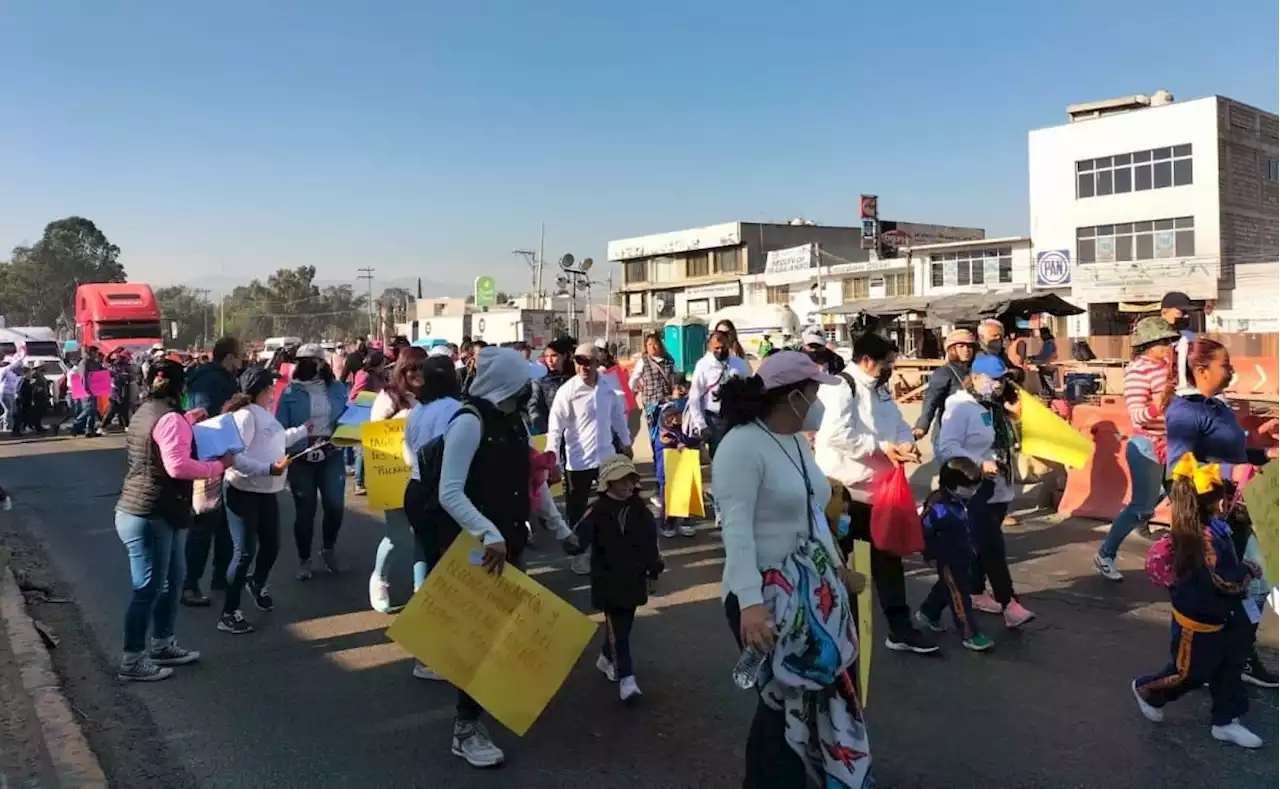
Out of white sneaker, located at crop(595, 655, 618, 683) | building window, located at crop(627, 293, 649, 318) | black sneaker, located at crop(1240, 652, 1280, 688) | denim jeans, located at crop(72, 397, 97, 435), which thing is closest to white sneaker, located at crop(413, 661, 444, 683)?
white sneaker, located at crop(595, 655, 618, 683)

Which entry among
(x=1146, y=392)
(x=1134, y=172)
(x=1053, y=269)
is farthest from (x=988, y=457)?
(x=1134, y=172)

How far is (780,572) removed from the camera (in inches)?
120

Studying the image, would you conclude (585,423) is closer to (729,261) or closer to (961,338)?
(961,338)

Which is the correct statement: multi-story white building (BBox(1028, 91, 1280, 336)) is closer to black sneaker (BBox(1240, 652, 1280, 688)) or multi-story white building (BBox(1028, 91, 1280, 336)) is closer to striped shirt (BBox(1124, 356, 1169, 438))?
striped shirt (BBox(1124, 356, 1169, 438))

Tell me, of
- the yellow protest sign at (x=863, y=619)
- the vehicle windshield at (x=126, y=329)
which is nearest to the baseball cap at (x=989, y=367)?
the yellow protest sign at (x=863, y=619)

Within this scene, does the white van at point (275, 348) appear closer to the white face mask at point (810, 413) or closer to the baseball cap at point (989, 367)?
the baseball cap at point (989, 367)

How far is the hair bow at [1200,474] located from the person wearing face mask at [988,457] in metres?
1.39

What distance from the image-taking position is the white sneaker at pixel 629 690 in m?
4.73

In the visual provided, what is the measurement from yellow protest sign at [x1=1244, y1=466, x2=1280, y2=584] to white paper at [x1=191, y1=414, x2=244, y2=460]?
5.26 meters

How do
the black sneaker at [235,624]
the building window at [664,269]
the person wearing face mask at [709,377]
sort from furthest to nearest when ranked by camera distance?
the building window at [664,269] < the person wearing face mask at [709,377] < the black sneaker at [235,624]

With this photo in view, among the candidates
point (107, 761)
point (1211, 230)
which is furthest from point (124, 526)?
point (1211, 230)

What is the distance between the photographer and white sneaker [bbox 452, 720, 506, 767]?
4012mm

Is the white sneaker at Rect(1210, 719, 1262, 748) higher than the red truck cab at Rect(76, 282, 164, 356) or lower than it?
lower

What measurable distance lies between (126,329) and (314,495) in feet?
86.7
